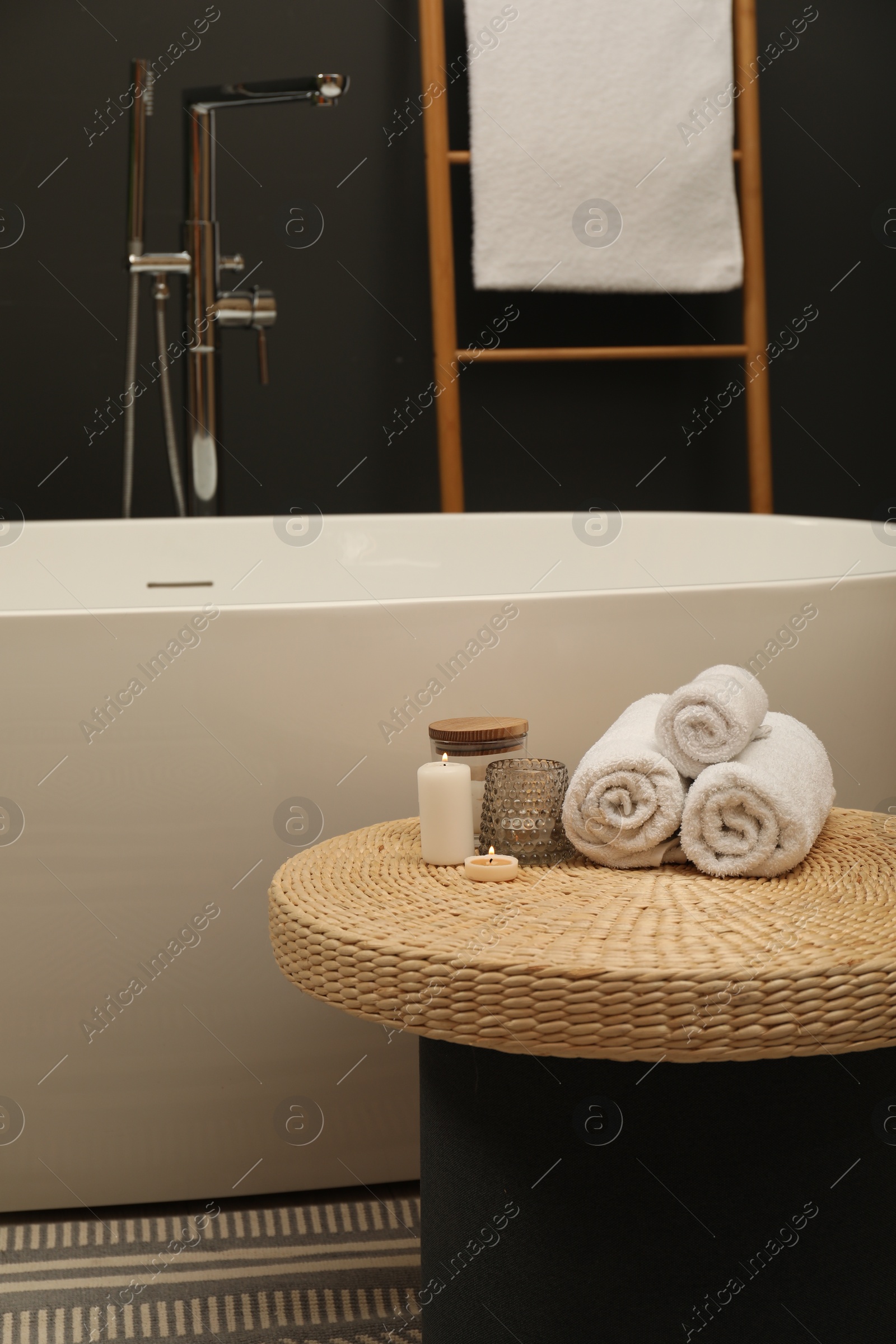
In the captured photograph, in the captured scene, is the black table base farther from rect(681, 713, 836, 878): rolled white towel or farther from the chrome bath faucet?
the chrome bath faucet

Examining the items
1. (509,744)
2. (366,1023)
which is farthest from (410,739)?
(366,1023)

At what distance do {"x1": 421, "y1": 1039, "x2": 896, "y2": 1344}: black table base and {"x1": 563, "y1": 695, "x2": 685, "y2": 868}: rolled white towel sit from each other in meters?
0.19

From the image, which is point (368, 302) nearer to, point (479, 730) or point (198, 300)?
point (198, 300)

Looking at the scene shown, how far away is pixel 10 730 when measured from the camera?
3.74 feet

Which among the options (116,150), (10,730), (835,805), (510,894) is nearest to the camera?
(510,894)

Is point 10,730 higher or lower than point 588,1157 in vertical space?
higher

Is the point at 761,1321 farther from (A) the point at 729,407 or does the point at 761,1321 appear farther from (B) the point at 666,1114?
(A) the point at 729,407

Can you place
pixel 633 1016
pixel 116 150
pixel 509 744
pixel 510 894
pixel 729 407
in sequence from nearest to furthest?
pixel 633 1016 < pixel 510 894 < pixel 509 744 < pixel 116 150 < pixel 729 407

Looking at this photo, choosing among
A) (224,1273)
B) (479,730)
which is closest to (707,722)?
(479,730)

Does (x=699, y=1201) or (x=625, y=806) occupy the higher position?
(x=625, y=806)

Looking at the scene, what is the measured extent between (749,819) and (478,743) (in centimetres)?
24

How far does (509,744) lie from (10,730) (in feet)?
1.57

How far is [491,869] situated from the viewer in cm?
93

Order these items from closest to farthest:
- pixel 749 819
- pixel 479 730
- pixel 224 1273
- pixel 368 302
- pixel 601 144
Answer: pixel 749 819
pixel 479 730
pixel 224 1273
pixel 601 144
pixel 368 302
